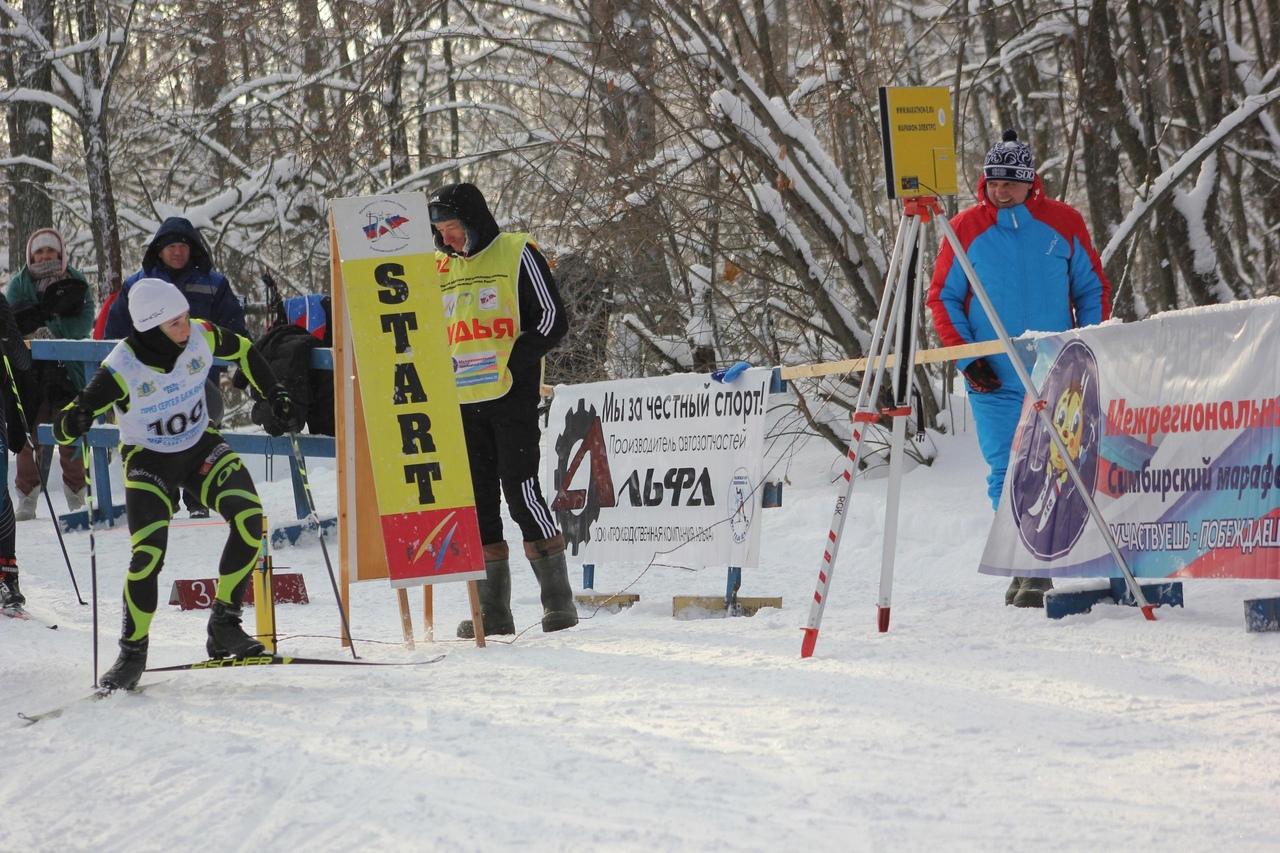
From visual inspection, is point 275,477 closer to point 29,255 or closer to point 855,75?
point 29,255

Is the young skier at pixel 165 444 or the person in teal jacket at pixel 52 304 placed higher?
the person in teal jacket at pixel 52 304

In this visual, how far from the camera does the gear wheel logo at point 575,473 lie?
7984 mm

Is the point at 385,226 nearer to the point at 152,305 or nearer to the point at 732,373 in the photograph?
the point at 152,305

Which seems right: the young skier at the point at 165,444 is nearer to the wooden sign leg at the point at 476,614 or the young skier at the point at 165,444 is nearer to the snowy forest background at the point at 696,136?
the wooden sign leg at the point at 476,614

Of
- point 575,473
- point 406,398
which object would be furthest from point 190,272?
point 406,398

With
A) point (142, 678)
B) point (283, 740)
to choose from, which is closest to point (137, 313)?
point (142, 678)

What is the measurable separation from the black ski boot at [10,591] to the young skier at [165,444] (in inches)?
88.7

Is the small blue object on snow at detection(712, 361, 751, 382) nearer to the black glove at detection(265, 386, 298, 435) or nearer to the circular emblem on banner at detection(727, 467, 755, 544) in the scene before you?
the circular emblem on banner at detection(727, 467, 755, 544)

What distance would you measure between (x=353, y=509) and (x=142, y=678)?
1.17m

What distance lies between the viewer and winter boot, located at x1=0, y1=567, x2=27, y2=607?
7.36 meters

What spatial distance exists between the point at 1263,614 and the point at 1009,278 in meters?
2.13

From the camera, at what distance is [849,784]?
3.44 metres

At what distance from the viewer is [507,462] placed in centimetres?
636

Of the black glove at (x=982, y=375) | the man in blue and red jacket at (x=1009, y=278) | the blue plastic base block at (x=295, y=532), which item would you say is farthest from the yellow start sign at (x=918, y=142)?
the blue plastic base block at (x=295, y=532)
